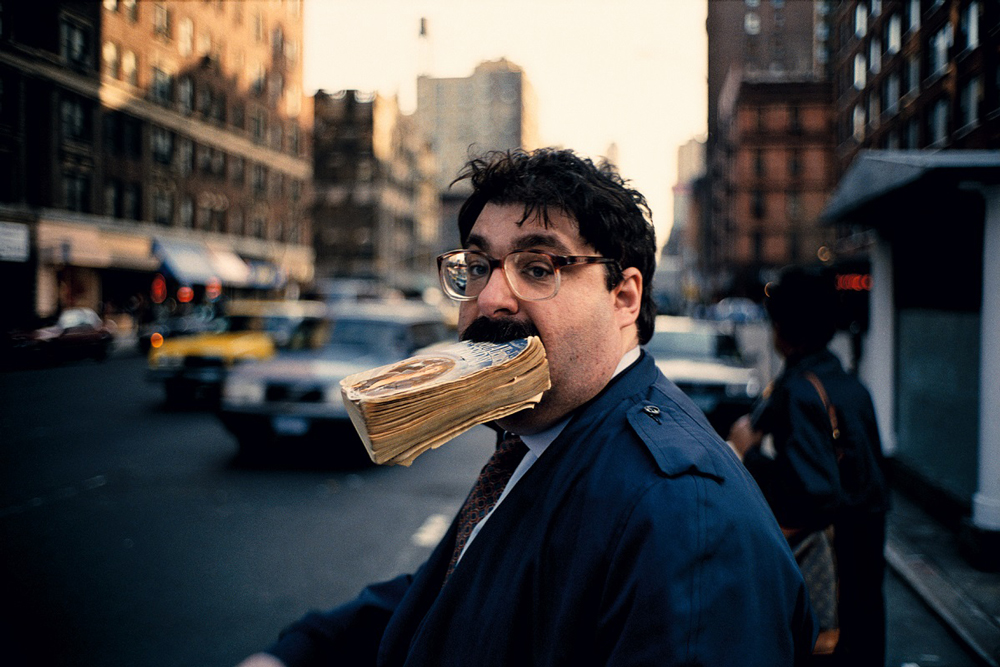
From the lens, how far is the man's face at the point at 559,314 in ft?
4.66

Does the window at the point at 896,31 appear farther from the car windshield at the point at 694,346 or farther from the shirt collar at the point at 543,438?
the shirt collar at the point at 543,438

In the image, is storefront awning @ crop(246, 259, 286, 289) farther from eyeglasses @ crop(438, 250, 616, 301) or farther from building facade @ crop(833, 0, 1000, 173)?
building facade @ crop(833, 0, 1000, 173)

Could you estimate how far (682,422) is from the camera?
127 centimetres

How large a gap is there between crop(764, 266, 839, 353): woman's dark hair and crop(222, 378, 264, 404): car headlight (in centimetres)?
690

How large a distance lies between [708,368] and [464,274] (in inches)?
312

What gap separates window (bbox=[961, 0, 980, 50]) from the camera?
3850 mm

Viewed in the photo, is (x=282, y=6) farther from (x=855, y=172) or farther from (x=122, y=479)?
(x=122, y=479)

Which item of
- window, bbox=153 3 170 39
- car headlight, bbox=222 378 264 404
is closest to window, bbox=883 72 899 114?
car headlight, bbox=222 378 264 404

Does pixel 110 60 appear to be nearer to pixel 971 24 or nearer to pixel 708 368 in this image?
pixel 971 24

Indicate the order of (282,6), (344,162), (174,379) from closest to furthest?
(282,6)
(174,379)
(344,162)

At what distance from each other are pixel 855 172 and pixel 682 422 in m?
5.90

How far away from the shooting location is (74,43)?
2.12 meters

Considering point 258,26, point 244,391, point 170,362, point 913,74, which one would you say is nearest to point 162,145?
point 258,26

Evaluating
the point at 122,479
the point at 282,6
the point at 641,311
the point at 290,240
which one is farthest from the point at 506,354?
the point at 122,479
